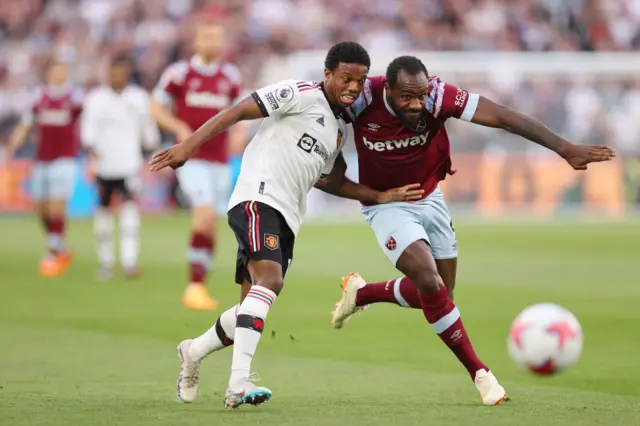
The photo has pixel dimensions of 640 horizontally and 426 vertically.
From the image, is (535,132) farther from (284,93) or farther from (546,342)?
(284,93)

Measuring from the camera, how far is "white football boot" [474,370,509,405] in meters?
6.79

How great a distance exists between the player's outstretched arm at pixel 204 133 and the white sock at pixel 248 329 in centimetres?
85

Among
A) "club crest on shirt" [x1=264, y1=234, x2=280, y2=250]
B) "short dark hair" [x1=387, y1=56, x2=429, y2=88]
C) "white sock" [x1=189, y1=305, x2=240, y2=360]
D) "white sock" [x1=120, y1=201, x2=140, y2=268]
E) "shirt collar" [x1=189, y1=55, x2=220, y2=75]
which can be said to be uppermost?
"shirt collar" [x1=189, y1=55, x2=220, y2=75]

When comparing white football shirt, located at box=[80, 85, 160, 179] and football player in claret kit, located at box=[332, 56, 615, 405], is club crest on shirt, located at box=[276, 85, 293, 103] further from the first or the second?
white football shirt, located at box=[80, 85, 160, 179]

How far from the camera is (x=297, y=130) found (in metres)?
7.08

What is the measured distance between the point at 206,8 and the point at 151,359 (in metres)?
20.1

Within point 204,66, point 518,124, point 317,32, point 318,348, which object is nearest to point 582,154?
point 518,124

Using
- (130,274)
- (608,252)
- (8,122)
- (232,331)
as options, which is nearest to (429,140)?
(232,331)

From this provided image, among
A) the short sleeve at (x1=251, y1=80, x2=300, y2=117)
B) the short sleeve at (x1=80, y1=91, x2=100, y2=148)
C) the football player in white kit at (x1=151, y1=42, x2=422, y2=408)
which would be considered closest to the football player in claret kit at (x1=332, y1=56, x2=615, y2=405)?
the football player in white kit at (x1=151, y1=42, x2=422, y2=408)

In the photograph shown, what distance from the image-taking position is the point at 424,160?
773cm

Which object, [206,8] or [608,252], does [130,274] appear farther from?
[206,8]

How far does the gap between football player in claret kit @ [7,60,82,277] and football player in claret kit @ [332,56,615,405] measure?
8.56 m

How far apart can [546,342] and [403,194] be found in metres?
1.38

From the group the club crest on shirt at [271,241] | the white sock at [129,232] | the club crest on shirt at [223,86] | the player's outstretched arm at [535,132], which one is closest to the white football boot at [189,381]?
the club crest on shirt at [271,241]
